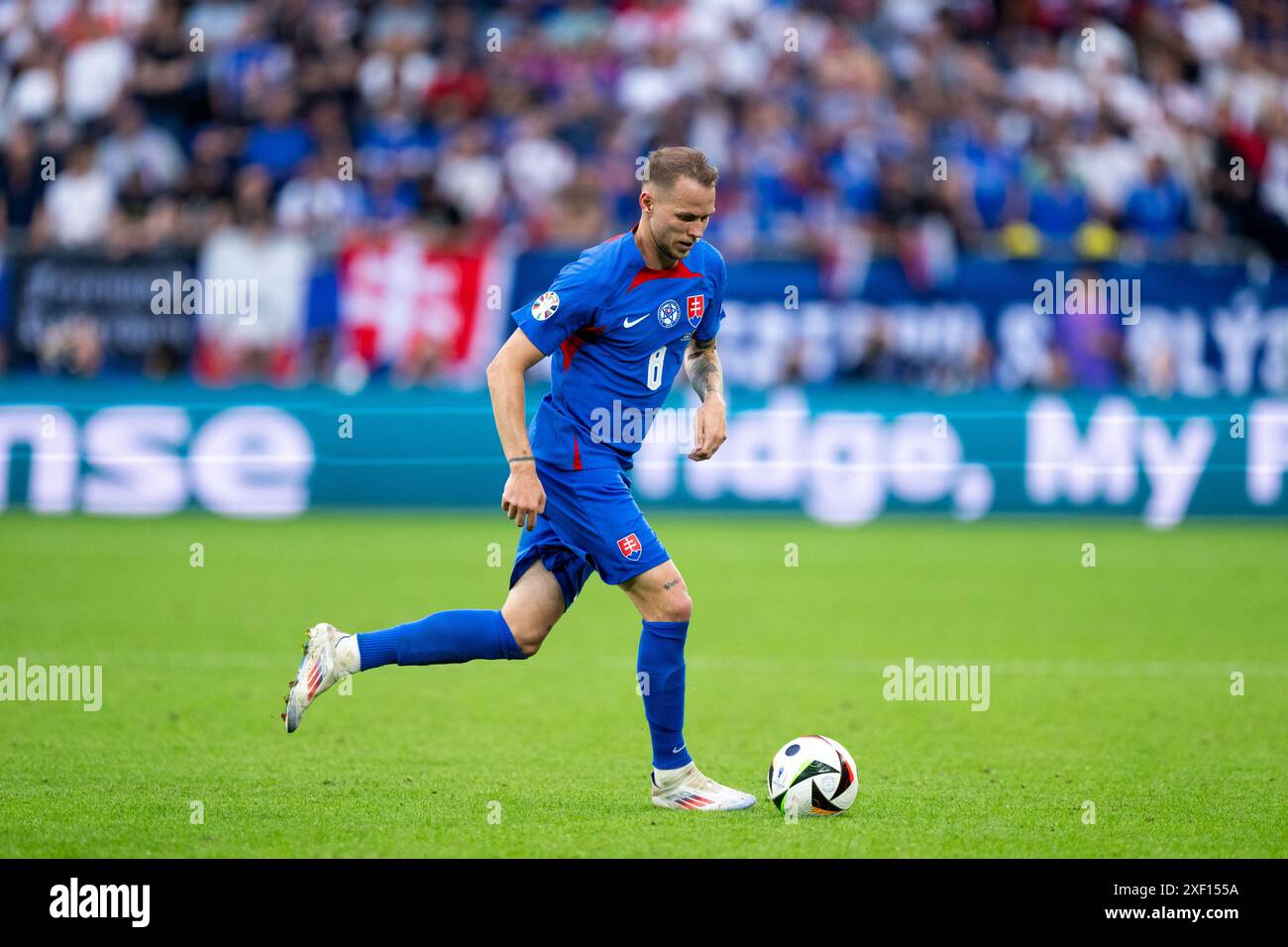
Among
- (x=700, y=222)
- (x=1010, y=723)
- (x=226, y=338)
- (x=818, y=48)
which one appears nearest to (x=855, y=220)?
(x=818, y=48)

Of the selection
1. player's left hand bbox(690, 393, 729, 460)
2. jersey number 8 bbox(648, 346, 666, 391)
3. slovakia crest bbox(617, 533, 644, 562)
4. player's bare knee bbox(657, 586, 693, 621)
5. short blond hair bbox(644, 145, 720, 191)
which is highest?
short blond hair bbox(644, 145, 720, 191)

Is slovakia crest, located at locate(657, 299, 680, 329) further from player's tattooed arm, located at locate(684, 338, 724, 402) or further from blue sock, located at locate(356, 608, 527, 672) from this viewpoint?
blue sock, located at locate(356, 608, 527, 672)

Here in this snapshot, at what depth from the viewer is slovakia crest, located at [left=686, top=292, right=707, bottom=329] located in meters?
6.19

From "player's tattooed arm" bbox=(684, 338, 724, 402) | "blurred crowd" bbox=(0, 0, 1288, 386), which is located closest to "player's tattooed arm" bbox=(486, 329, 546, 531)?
"player's tattooed arm" bbox=(684, 338, 724, 402)

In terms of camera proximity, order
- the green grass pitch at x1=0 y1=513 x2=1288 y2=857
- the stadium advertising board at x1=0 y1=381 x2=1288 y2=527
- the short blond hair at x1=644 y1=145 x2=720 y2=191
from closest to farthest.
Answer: the green grass pitch at x1=0 y1=513 x2=1288 y2=857 → the short blond hair at x1=644 y1=145 x2=720 y2=191 → the stadium advertising board at x1=0 y1=381 x2=1288 y2=527

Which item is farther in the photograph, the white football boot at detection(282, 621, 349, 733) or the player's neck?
the white football boot at detection(282, 621, 349, 733)

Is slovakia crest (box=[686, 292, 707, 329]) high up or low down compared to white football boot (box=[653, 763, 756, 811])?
up

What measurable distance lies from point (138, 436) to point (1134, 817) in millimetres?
10861

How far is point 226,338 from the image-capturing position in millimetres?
16281

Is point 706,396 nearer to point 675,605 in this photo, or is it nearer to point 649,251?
point 649,251

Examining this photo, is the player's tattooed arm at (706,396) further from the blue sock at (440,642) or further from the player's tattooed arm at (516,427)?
the blue sock at (440,642)

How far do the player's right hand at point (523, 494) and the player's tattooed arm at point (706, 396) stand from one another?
0.61 metres

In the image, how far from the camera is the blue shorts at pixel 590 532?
19.6ft

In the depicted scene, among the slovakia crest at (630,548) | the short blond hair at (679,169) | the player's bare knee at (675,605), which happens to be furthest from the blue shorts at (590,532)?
the short blond hair at (679,169)
